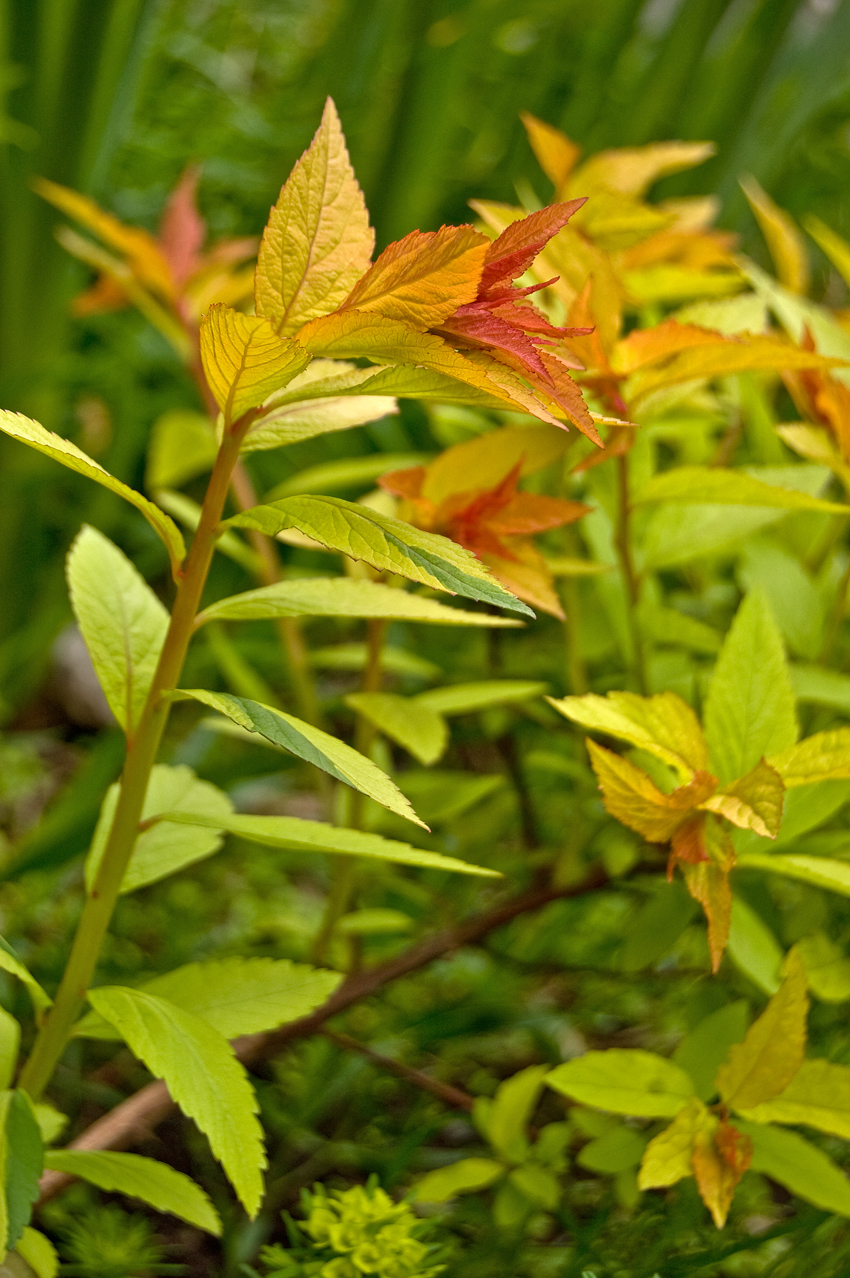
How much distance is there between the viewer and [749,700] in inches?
21.7

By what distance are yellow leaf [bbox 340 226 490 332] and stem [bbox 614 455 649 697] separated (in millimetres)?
209

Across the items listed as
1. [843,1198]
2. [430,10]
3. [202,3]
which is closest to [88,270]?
[430,10]

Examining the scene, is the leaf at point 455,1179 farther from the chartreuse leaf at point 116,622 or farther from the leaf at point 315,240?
the leaf at point 315,240

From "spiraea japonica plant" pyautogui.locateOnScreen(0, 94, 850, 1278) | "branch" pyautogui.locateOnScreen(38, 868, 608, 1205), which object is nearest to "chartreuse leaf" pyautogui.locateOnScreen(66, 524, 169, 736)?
"spiraea japonica plant" pyautogui.locateOnScreen(0, 94, 850, 1278)

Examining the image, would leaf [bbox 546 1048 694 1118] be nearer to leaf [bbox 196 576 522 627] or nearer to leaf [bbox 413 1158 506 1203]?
leaf [bbox 413 1158 506 1203]

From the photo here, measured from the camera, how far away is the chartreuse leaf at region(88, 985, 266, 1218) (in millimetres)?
411

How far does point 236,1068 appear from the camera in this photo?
45 cm

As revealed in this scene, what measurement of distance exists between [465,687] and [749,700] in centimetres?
18

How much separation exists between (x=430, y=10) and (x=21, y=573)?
0.86 metres

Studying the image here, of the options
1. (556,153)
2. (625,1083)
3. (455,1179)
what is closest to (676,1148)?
(625,1083)

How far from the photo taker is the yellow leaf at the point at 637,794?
0.47m

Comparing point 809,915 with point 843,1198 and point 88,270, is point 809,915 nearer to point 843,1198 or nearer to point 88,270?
point 843,1198

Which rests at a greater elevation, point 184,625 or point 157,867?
point 184,625

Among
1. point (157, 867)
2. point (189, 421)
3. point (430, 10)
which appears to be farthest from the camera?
point (430, 10)
